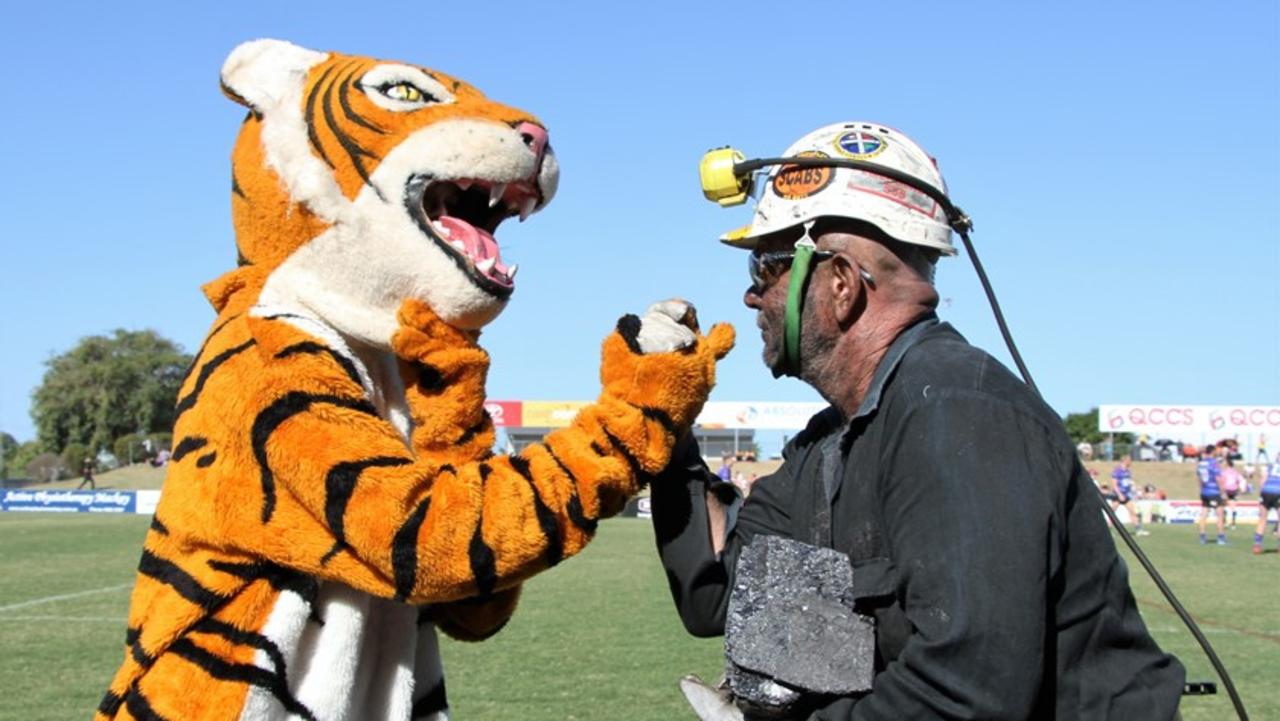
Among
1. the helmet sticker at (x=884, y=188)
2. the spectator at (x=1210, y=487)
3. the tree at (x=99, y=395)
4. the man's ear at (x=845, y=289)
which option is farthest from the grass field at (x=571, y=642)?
the tree at (x=99, y=395)

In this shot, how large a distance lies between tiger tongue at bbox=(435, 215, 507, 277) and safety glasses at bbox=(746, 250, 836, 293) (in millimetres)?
700

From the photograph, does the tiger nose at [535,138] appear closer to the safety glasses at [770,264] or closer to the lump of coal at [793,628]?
the safety glasses at [770,264]

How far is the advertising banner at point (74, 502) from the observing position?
1449 inches

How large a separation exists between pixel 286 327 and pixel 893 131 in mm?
1401

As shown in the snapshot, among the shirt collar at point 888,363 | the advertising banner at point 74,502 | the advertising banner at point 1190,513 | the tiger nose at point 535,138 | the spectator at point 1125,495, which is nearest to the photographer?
the shirt collar at point 888,363

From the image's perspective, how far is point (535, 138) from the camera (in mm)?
3436

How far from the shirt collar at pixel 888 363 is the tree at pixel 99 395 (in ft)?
249

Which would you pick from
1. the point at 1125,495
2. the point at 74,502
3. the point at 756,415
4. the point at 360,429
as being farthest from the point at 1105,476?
the point at 360,429

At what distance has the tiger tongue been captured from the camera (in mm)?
3285

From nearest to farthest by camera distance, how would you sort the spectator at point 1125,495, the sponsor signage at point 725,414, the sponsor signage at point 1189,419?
the spectator at point 1125,495 → the sponsor signage at point 1189,419 → the sponsor signage at point 725,414

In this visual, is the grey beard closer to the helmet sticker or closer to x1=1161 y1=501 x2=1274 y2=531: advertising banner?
the helmet sticker

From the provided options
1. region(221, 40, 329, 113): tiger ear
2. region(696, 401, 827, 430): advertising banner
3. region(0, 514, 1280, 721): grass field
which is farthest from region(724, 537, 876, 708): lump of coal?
region(696, 401, 827, 430): advertising banner

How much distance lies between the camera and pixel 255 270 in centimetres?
328

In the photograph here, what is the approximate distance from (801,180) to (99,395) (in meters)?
78.4
